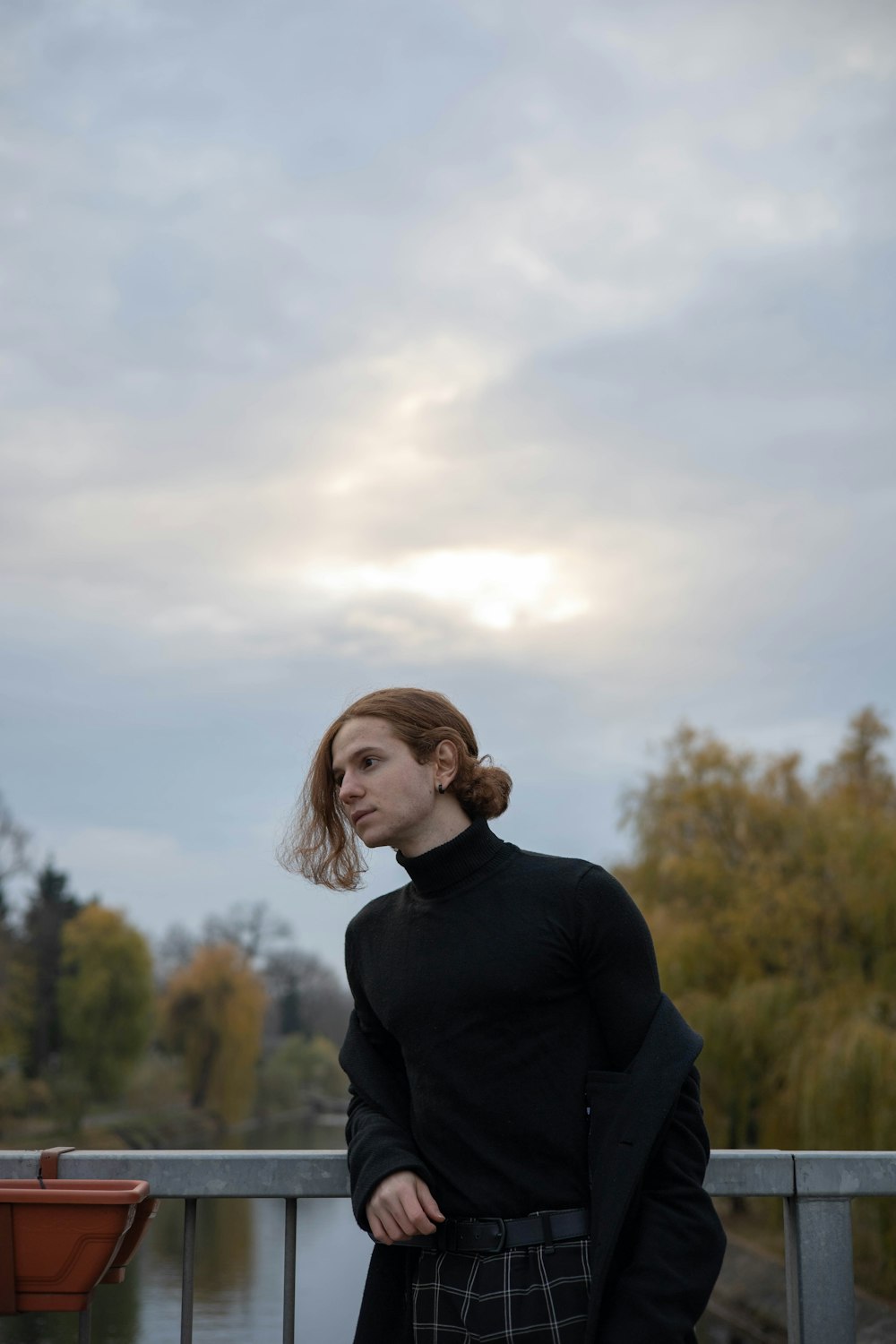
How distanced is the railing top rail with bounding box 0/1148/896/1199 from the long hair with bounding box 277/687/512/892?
0.47m

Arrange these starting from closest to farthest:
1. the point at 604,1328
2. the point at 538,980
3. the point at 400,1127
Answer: the point at 604,1328, the point at 538,980, the point at 400,1127

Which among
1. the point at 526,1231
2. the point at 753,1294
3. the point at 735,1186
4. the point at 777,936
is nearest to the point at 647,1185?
the point at 526,1231

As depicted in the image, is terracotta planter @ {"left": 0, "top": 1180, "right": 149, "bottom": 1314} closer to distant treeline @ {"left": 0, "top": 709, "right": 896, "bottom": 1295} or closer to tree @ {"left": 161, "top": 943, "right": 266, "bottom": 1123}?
distant treeline @ {"left": 0, "top": 709, "right": 896, "bottom": 1295}

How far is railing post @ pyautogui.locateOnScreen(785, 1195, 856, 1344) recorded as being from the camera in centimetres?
238

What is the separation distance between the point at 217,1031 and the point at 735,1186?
127ft

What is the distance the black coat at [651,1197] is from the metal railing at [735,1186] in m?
0.32

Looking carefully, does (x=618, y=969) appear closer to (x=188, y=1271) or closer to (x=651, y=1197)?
(x=651, y=1197)

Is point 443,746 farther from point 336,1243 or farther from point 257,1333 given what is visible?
point 336,1243

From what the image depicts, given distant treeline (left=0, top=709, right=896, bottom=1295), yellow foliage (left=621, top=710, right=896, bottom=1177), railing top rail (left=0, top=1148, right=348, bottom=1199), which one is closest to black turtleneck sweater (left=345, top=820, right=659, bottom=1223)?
railing top rail (left=0, top=1148, right=348, bottom=1199)

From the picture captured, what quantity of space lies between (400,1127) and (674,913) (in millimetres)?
14891

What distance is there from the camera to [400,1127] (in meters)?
2.15

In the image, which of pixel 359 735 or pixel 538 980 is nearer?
pixel 538 980

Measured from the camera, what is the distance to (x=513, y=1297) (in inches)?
76.8

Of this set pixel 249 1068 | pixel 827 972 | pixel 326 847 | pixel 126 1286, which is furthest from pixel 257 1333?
pixel 249 1068
